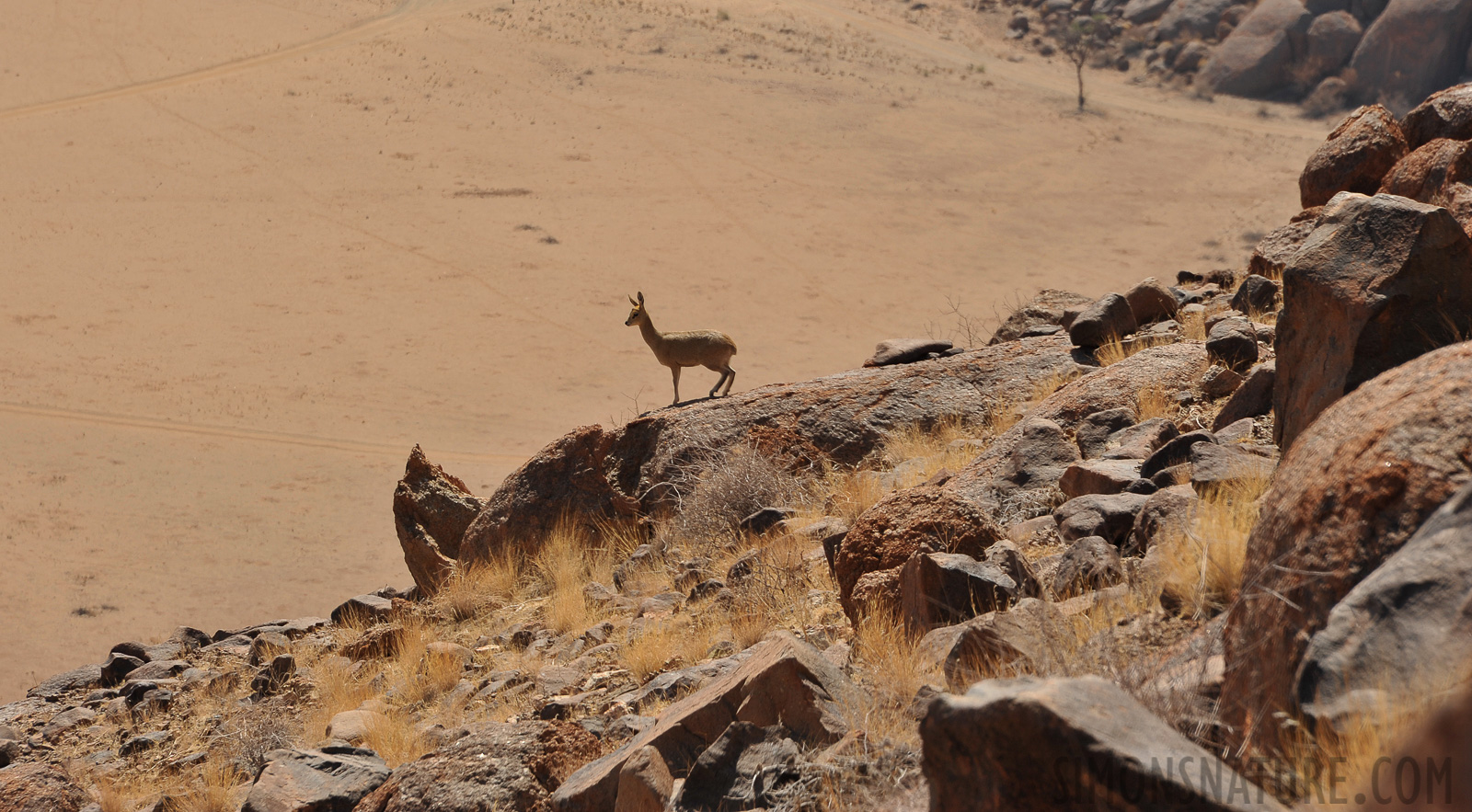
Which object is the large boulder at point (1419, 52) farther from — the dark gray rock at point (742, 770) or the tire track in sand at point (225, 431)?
the dark gray rock at point (742, 770)

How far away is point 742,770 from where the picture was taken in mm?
3553

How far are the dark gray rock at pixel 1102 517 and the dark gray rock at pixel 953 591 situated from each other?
722 millimetres

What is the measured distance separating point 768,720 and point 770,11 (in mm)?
48031

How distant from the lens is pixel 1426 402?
2869mm

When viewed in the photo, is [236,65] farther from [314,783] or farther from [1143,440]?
[314,783]

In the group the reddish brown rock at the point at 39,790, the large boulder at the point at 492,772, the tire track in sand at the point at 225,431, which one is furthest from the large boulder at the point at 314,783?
the tire track in sand at the point at 225,431

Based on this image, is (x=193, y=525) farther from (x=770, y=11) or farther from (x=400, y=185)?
(x=770, y=11)

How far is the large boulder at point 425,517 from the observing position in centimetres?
948

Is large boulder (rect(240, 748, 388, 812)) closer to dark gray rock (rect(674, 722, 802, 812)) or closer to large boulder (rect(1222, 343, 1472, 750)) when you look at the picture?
dark gray rock (rect(674, 722, 802, 812))

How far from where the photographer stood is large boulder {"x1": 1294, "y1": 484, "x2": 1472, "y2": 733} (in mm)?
2199

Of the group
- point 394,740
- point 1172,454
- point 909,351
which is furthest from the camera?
point 909,351

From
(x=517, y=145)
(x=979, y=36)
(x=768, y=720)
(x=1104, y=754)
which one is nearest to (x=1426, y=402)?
(x=1104, y=754)

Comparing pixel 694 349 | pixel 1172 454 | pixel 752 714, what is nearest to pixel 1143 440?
pixel 1172 454

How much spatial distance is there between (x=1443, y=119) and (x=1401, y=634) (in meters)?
8.07
